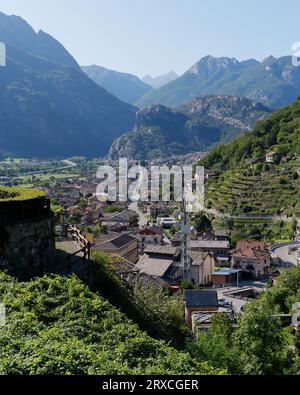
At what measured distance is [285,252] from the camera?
44875 millimetres

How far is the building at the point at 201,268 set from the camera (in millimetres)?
36844

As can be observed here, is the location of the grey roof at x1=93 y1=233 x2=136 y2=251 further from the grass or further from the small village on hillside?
the grass

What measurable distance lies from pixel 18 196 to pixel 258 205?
4844cm

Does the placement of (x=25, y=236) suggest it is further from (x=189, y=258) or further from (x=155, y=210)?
(x=155, y=210)

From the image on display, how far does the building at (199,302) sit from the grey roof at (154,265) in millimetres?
8132

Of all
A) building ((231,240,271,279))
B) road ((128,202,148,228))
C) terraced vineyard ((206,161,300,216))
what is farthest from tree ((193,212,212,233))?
building ((231,240,271,279))

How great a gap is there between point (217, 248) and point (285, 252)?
246 inches

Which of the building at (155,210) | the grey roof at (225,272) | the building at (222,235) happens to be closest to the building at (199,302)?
the grey roof at (225,272)

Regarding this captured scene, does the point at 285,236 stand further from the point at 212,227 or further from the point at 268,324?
the point at 268,324

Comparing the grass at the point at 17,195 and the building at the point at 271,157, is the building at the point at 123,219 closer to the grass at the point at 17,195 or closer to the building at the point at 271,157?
the building at the point at 271,157

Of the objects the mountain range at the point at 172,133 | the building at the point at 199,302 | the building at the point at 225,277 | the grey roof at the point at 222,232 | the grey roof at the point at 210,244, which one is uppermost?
the mountain range at the point at 172,133

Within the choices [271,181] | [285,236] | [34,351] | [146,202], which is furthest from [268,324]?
[146,202]

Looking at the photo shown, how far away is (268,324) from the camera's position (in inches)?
509

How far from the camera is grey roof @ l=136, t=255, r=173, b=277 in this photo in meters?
34.3
